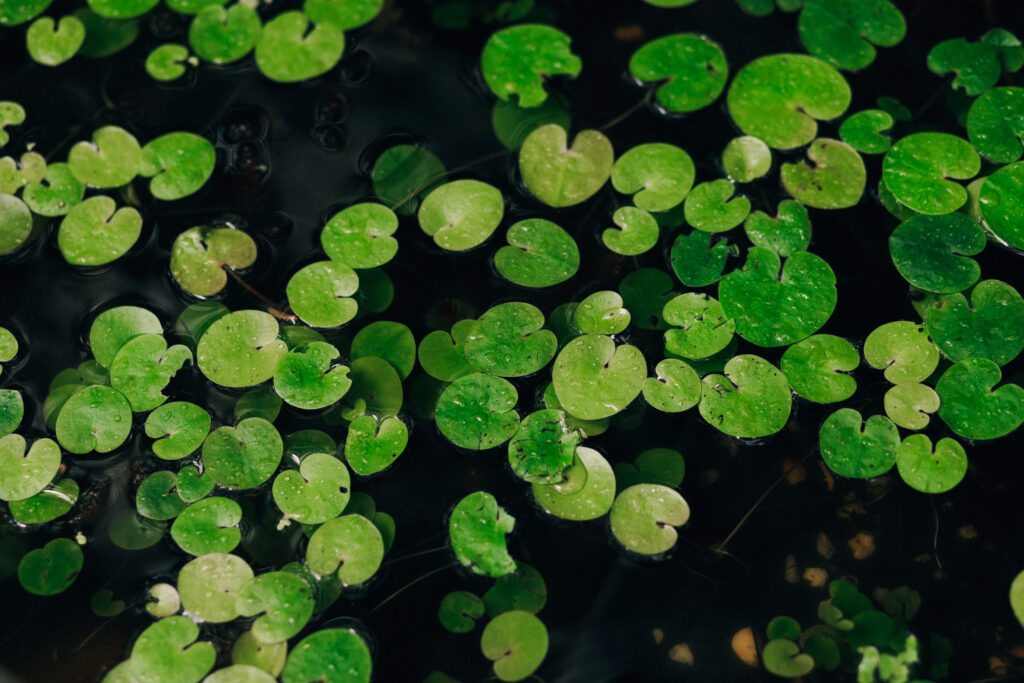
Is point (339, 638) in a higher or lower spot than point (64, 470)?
lower

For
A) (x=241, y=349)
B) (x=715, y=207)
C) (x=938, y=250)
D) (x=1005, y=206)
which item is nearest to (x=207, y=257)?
(x=241, y=349)

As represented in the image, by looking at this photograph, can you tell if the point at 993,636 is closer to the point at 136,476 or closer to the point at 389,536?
the point at 389,536

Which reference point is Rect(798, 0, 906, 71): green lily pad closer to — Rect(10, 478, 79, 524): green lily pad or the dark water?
the dark water

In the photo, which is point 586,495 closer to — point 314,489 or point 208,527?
point 314,489

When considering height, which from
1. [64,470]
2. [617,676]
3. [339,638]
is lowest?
[617,676]

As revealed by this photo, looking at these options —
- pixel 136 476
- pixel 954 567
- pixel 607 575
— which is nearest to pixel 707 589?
pixel 607 575

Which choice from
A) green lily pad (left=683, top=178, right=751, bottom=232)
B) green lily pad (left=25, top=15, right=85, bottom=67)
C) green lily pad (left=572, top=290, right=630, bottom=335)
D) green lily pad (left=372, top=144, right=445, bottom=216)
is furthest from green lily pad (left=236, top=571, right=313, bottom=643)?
green lily pad (left=25, top=15, right=85, bottom=67)
